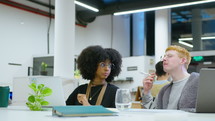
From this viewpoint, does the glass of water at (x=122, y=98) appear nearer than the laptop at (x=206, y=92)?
No

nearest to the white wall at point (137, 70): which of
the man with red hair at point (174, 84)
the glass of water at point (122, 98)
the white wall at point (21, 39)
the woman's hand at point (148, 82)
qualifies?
the white wall at point (21, 39)

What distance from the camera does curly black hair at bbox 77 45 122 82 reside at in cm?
313

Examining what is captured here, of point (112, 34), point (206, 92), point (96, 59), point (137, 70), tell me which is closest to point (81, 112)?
point (206, 92)

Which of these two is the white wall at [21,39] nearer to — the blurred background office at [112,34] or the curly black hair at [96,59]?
the blurred background office at [112,34]

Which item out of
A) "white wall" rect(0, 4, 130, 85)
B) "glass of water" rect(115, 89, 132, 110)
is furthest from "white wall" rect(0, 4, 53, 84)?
"glass of water" rect(115, 89, 132, 110)

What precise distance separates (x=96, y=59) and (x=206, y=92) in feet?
5.57

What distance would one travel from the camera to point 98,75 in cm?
304

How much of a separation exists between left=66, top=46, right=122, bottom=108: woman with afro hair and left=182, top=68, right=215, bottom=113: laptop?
118cm

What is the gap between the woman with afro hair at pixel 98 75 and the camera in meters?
2.79

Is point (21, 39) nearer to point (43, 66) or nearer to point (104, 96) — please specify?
Answer: point (43, 66)

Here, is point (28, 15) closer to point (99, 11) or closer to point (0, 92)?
point (99, 11)

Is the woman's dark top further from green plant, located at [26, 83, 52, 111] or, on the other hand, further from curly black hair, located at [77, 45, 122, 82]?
green plant, located at [26, 83, 52, 111]

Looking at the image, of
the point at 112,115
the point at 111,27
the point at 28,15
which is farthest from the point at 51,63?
the point at 112,115

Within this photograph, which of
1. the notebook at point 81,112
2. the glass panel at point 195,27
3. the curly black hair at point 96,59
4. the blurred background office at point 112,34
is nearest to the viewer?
the notebook at point 81,112
